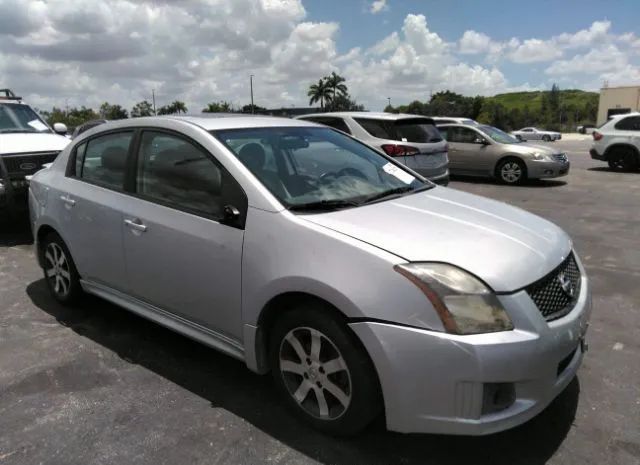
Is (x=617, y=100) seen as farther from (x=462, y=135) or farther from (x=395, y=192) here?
(x=395, y=192)

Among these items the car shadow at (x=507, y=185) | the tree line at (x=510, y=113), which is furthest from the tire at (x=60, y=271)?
the tree line at (x=510, y=113)

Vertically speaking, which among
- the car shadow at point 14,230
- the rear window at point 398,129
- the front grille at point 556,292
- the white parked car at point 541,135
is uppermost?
the rear window at point 398,129

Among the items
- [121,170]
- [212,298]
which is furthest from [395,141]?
[212,298]

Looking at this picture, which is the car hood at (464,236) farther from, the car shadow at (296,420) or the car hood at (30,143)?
the car hood at (30,143)

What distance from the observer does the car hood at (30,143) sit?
721 centimetres

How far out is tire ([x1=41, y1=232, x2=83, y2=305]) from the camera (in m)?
4.29

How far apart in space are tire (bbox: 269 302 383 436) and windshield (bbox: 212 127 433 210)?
2.11 feet

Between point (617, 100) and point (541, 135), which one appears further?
point (617, 100)

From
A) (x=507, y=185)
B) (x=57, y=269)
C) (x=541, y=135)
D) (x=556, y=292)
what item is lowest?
(x=541, y=135)

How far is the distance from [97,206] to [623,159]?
14.8 meters

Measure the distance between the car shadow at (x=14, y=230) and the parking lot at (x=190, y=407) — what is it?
2.55 m

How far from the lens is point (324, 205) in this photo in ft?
9.59

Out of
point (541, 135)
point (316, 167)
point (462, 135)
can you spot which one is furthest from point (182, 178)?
point (541, 135)

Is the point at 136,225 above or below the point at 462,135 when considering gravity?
below
